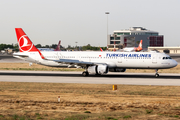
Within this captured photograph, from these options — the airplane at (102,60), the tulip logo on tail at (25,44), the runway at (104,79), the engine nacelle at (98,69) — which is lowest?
the runway at (104,79)

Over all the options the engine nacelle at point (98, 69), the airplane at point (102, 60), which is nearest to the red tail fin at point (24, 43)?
the airplane at point (102, 60)

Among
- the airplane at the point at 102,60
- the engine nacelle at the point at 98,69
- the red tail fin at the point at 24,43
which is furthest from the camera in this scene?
the red tail fin at the point at 24,43

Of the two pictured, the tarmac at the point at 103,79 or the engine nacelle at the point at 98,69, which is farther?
the engine nacelle at the point at 98,69

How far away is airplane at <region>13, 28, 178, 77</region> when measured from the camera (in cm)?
4322

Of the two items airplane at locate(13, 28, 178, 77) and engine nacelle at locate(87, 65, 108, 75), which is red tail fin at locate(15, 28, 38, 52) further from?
engine nacelle at locate(87, 65, 108, 75)

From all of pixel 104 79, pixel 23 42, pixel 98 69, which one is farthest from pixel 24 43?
pixel 104 79

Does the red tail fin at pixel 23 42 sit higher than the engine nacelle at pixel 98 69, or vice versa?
the red tail fin at pixel 23 42

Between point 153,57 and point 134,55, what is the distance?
9.76 ft

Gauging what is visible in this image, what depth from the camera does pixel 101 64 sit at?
4425cm

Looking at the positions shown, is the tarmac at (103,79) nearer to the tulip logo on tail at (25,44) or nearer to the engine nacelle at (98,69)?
the engine nacelle at (98,69)

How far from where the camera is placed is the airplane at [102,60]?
43219 millimetres

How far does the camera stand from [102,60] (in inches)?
1786

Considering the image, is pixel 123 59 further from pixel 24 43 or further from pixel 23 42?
pixel 23 42

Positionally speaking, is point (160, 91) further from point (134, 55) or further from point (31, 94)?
point (134, 55)
